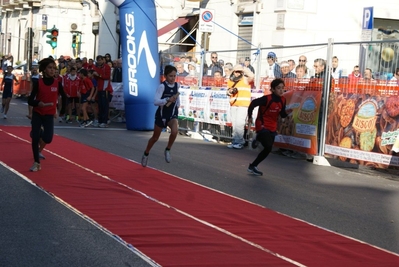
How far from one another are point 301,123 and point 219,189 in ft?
18.2

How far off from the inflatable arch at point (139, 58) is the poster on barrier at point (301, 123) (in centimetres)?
587

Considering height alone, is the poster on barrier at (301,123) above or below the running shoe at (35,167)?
above

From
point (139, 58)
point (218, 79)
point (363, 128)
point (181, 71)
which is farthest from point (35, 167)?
point (181, 71)

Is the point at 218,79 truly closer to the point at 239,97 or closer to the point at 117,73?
the point at 239,97

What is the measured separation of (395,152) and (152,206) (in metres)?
5.91

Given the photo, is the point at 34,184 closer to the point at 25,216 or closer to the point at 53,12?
the point at 25,216

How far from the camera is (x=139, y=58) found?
22.5 m

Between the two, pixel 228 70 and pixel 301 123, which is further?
pixel 228 70

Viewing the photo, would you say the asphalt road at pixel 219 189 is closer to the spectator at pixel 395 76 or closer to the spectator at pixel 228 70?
the spectator at pixel 395 76

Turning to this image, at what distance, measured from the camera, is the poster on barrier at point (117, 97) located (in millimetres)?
26530

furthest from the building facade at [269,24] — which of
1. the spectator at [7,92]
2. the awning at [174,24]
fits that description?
the spectator at [7,92]

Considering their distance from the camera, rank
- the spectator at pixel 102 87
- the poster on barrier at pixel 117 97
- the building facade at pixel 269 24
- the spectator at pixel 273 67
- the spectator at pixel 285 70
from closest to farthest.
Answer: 1. the spectator at pixel 285 70
2. the spectator at pixel 273 67
3. the spectator at pixel 102 87
4. the building facade at pixel 269 24
5. the poster on barrier at pixel 117 97

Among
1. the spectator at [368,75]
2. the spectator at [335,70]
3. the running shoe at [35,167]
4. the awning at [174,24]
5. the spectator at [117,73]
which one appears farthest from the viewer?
the awning at [174,24]

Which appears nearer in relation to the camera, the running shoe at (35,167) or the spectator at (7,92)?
the running shoe at (35,167)
